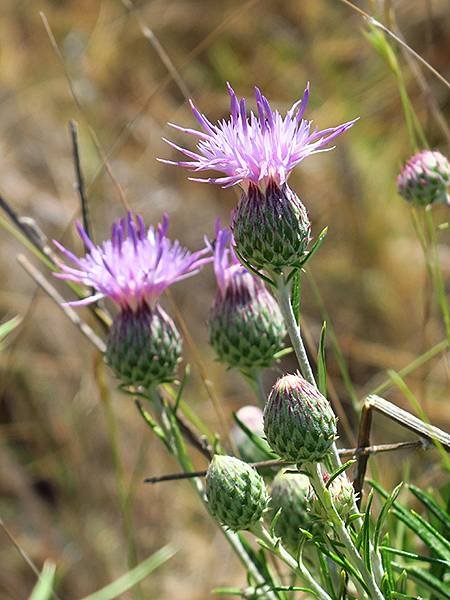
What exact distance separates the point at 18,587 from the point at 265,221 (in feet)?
6.75

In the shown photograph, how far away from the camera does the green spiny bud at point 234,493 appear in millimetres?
772

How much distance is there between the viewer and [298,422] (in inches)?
27.4

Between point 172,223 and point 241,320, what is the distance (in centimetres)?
203

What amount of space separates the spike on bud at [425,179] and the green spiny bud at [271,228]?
0.34 meters

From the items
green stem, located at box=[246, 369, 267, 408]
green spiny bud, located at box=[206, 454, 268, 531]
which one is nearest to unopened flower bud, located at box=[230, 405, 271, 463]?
green stem, located at box=[246, 369, 267, 408]

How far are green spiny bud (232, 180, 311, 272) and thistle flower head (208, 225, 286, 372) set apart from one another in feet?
0.81

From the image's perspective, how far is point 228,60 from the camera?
3.34 meters

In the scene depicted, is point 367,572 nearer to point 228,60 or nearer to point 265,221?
point 265,221

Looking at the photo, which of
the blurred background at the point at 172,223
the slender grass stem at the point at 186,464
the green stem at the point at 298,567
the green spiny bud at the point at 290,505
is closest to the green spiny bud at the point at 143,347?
the slender grass stem at the point at 186,464

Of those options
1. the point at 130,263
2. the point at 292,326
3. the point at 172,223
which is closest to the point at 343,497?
the point at 292,326

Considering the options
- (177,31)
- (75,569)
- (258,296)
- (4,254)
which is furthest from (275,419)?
(177,31)

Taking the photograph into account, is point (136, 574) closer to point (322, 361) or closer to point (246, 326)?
point (246, 326)

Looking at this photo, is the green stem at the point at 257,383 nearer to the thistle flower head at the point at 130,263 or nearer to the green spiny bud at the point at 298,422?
the thistle flower head at the point at 130,263

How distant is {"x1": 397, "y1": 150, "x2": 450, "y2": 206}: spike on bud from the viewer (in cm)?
105
